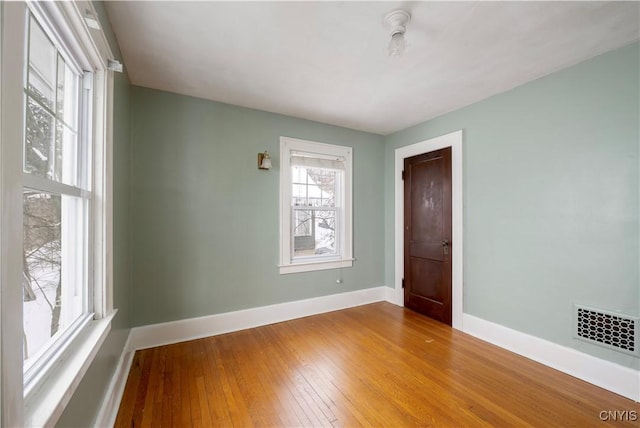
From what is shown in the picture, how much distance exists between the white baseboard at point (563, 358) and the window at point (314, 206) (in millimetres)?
1730

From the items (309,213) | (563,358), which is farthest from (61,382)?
(563,358)

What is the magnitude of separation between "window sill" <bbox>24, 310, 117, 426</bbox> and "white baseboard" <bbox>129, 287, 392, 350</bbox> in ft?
4.38

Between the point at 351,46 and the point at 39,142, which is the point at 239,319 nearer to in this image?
the point at 39,142

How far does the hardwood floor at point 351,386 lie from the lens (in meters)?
1.68

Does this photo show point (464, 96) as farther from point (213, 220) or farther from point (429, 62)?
point (213, 220)

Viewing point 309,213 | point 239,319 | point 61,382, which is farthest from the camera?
point 309,213

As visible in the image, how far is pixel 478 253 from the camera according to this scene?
285 cm

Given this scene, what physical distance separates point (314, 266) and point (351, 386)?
1604mm

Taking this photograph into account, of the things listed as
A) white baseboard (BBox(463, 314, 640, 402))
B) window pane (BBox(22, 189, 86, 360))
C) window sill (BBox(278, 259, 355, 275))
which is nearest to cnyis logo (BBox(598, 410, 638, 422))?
white baseboard (BBox(463, 314, 640, 402))

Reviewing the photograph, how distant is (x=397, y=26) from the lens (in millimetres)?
1669

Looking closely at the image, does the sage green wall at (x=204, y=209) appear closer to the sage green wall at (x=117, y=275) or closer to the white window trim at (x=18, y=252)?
the sage green wall at (x=117, y=275)

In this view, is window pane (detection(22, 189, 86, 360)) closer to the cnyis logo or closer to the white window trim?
the white window trim

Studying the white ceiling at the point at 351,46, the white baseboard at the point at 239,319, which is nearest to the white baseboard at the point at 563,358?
the white baseboard at the point at 239,319

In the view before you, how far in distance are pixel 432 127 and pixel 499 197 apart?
120cm
